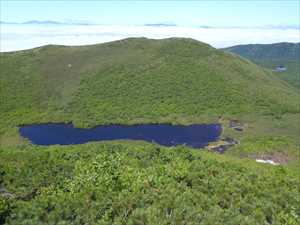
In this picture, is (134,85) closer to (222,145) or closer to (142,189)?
(222,145)

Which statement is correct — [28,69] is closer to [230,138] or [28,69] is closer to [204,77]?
[204,77]

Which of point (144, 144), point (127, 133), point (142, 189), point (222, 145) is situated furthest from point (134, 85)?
point (142, 189)

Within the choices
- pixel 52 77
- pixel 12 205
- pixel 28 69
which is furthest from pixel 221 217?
pixel 28 69

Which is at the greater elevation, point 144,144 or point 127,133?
point 144,144

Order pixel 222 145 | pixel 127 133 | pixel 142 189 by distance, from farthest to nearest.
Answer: pixel 127 133
pixel 222 145
pixel 142 189

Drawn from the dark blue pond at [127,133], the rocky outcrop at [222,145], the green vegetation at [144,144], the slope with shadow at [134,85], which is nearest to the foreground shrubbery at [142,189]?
the green vegetation at [144,144]

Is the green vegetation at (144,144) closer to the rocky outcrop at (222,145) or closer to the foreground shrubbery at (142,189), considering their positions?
the foreground shrubbery at (142,189)

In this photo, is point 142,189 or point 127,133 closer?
point 142,189
